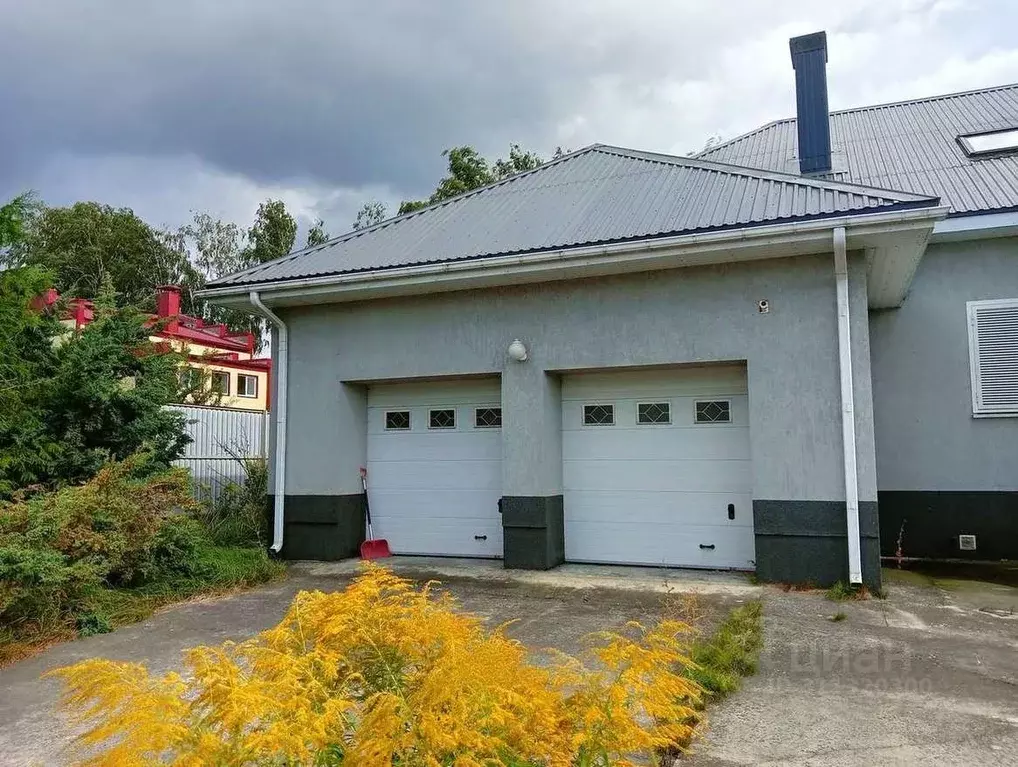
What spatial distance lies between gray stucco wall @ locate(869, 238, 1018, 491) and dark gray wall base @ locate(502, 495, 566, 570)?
4388mm

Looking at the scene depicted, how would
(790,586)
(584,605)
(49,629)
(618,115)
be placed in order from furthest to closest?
(618,115) → (790,586) → (584,605) → (49,629)

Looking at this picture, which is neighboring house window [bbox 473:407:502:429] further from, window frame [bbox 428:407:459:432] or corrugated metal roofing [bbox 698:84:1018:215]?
corrugated metal roofing [bbox 698:84:1018:215]

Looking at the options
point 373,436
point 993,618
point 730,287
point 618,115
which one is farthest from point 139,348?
point 618,115

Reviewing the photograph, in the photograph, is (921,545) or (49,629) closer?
(49,629)

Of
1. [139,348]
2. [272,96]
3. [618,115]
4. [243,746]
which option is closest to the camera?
[243,746]

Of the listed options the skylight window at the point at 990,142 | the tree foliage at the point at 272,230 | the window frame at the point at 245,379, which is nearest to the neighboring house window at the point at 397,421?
the skylight window at the point at 990,142

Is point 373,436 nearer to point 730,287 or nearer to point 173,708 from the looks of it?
point 730,287

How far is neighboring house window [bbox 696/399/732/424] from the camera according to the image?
7348 mm

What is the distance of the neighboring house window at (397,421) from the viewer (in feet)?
28.6

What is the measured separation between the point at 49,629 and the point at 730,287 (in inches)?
263

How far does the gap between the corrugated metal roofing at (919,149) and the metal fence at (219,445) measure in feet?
29.6

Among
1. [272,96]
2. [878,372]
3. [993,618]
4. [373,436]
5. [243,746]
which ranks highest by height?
[272,96]

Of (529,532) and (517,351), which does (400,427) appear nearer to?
(517,351)

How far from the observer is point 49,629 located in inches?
204
